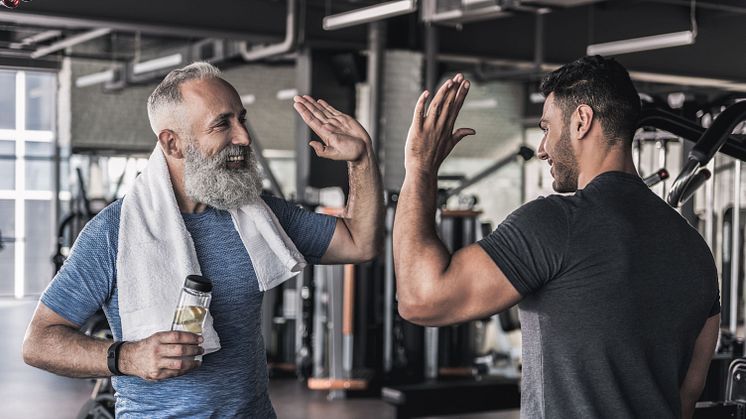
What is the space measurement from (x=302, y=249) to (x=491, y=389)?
15.0 feet

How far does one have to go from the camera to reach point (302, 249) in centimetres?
245

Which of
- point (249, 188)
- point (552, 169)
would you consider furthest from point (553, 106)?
point (249, 188)

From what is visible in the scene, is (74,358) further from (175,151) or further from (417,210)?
(417,210)

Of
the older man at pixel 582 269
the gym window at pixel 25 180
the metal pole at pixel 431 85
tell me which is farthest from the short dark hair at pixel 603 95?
the gym window at pixel 25 180

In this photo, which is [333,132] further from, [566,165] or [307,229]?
[566,165]

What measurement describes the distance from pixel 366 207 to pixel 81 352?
31.0 inches

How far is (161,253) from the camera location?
2107 millimetres

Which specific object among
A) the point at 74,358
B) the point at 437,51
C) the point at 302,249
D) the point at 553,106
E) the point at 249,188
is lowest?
the point at 74,358

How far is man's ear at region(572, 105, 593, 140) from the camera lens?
179 cm

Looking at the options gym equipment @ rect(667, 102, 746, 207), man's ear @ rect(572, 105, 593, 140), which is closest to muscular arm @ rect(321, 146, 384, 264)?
man's ear @ rect(572, 105, 593, 140)

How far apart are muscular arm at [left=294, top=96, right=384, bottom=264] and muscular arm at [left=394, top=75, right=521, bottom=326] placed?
0.52m

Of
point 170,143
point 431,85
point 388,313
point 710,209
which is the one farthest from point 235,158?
point 431,85

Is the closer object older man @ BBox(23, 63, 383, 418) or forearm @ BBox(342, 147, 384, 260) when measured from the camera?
older man @ BBox(23, 63, 383, 418)

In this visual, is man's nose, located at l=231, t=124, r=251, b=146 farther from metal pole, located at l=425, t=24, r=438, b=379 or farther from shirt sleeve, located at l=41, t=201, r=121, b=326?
metal pole, located at l=425, t=24, r=438, b=379
